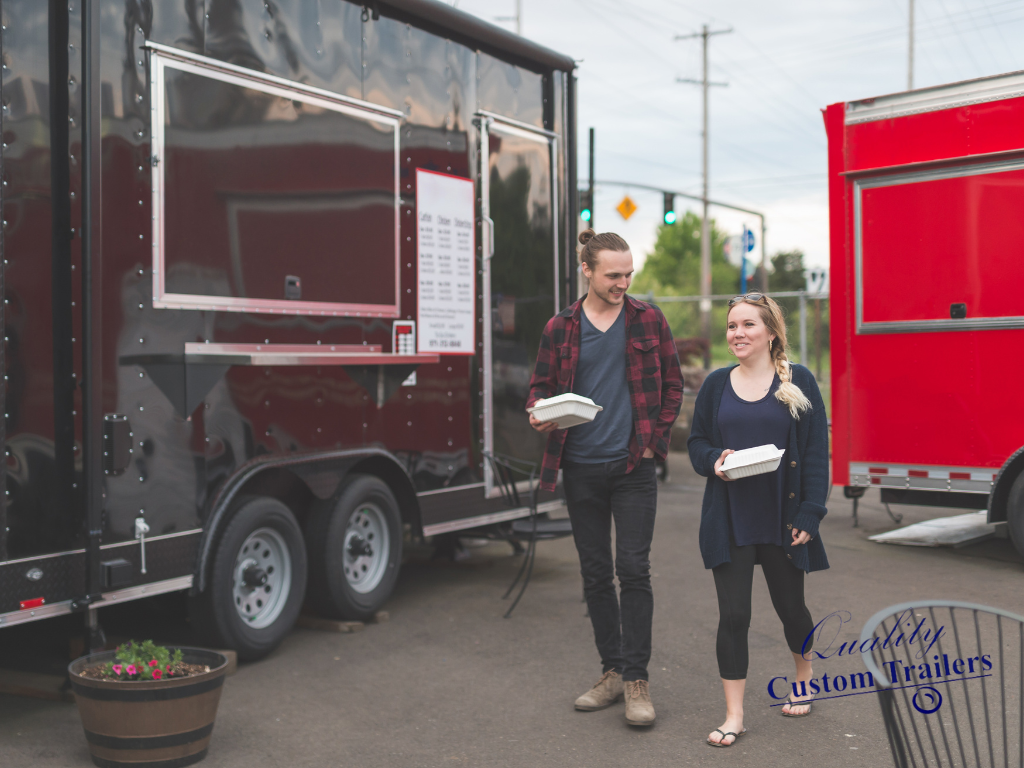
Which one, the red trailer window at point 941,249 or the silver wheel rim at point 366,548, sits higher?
the red trailer window at point 941,249

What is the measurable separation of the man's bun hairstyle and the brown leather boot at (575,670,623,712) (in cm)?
182

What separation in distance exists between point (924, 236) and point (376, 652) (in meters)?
4.96

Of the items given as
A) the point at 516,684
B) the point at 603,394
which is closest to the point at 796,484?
the point at 603,394

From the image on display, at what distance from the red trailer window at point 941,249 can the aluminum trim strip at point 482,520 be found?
2.79 m

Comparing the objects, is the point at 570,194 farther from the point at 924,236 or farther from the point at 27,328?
the point at 27,328

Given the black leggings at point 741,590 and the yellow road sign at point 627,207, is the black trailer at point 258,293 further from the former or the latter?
the yellow road sign at point 627,207

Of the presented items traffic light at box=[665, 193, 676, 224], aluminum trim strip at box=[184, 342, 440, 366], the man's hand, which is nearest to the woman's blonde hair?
the man's hand

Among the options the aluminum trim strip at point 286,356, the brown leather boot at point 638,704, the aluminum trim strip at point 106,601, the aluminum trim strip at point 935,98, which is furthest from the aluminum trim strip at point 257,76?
the aluminum trim strip at point 935,98

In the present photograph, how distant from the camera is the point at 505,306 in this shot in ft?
24.0

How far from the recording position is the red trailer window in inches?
295

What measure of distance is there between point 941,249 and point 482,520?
12.6 feet

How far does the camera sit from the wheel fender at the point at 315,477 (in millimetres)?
5238

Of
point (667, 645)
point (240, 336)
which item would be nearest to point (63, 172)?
point (240, 336)

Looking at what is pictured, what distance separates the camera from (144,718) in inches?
161
